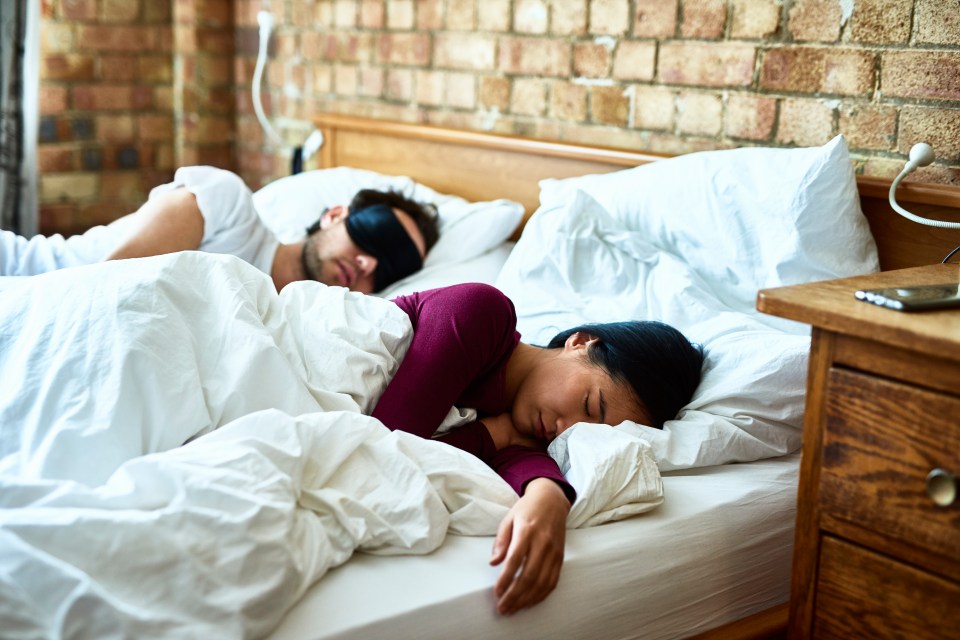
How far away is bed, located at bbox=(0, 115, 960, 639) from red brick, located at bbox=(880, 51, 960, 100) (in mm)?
158

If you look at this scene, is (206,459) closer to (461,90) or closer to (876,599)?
(876,599)

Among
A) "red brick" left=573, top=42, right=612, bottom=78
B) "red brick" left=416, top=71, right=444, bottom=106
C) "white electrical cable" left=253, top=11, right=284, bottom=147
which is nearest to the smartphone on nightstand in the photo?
"red brick" left=573, top=42, right=612, bottom=78

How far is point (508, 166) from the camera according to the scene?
91.7 inches

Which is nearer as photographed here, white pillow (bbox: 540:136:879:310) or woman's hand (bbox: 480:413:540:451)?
woman's hand (bbox: 480:413:540:451)

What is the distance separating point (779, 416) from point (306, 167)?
2066 millimetres

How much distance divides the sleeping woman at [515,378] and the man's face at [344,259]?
699 mm

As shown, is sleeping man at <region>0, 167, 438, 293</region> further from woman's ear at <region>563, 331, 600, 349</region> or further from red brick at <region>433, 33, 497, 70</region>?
woman's ear at <region>563, 331, 600, 349</region>

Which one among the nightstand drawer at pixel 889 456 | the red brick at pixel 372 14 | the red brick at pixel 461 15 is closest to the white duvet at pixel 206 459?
the nightstand drawer at pixel 889 456

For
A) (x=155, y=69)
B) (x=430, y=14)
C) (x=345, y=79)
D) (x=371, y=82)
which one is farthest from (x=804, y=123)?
(x=155, y=69)

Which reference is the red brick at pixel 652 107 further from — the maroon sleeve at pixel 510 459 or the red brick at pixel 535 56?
the maroon sleeve at pixel 510 459

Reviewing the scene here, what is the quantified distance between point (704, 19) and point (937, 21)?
478 millimetres

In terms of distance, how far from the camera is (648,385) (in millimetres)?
1371

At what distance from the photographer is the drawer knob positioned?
0.95 metres

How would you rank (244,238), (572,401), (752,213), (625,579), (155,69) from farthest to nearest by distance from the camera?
(155,69)
(244,238)
(752,213)
(572,401)
(625,579)
